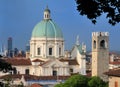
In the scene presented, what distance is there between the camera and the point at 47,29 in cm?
8300

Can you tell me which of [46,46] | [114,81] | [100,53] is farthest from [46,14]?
[114,81]

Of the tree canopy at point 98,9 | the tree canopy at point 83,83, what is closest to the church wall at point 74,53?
the tree canopy at point 83,83

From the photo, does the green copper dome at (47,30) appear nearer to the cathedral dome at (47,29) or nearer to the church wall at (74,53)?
the cathedral dome at (47,29)

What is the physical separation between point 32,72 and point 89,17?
72.1m

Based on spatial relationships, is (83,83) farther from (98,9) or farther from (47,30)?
(98,9)

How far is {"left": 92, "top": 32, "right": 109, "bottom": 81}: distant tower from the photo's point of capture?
6538cm

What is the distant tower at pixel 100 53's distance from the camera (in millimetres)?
65375

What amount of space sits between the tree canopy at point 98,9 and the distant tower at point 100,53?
182ft

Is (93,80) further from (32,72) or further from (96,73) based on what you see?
(32,72)

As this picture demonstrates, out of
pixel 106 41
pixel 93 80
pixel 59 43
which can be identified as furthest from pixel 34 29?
pixel 93 80

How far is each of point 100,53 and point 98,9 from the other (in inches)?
2286

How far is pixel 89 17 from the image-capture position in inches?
365

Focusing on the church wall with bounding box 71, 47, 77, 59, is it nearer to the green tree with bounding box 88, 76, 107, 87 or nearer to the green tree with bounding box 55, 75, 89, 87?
the green tree with bounding box 55, 75, 89, 87

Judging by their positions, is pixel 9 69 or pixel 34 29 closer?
pixel 9 69
